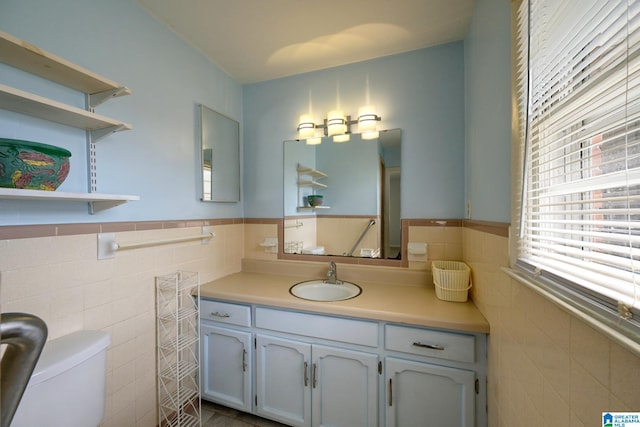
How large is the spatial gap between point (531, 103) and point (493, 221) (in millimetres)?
504

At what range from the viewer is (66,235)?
3.73 feet

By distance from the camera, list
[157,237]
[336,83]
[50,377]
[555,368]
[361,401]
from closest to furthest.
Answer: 1. [555,368]
2. [50,377]
3. [361,401]
4. [157,237]
5. [336,83]

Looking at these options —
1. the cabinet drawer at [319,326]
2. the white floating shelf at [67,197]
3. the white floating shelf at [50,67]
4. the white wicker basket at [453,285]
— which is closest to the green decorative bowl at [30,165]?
the white floating shelf at [67,197]

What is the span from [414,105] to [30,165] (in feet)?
6.37

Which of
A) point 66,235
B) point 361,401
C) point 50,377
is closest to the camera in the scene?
point 50,377

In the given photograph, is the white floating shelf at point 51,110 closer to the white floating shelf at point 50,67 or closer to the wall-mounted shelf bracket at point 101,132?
the wall-mounted shelf bracket at point 101,132

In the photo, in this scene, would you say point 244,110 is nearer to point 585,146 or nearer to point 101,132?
point 101,132

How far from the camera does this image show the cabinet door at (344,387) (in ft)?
4.48

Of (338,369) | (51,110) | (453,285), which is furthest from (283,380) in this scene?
(51,110)

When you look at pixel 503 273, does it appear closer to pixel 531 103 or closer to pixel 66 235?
pixel 531 103

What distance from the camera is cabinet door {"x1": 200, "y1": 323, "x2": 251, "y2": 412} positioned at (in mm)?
1611

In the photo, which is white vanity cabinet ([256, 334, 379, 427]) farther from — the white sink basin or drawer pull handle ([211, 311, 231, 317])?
the white sink basin

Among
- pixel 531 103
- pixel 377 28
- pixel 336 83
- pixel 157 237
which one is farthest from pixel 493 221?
pixel 157 237

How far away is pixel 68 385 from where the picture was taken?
1.01 meters
